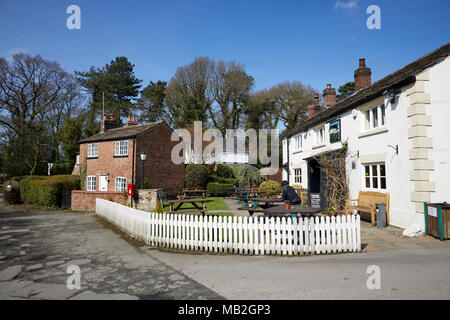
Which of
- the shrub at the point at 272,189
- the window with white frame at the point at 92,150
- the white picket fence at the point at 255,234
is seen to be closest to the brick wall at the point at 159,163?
the window with white frame at the point at 92,150

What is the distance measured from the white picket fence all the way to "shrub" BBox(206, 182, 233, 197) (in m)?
16.2

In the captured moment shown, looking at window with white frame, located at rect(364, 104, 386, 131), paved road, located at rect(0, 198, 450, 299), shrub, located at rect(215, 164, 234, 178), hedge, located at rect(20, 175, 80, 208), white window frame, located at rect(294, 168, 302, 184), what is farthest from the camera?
shrub, located at rect(215, 164, 234, 178)

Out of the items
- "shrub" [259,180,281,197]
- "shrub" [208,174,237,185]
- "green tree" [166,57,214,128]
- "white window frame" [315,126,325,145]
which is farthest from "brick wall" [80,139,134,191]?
"green tree" [166,57,214,128]

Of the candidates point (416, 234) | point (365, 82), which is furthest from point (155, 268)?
point (365, 82)

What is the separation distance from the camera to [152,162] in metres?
21.9

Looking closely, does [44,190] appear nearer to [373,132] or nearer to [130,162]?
[130,162]

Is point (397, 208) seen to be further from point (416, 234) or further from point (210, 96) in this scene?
point (210, 96)

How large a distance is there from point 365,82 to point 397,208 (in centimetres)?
996

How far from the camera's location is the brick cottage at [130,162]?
20.7 metres

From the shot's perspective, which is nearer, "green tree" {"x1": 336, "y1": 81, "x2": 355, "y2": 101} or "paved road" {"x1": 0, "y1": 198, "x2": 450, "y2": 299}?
"paved road" {"x1": 0, "y1": 198, "x2": 450, "y2": 299}

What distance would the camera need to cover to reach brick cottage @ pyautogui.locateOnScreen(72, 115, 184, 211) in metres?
20.7

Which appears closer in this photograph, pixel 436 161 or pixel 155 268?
pixel 155 268

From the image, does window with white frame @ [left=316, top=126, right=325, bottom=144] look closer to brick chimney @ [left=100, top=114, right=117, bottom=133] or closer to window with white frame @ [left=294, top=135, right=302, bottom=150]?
window with white frame @ [left=294, top=135, right=302, bottom=150]

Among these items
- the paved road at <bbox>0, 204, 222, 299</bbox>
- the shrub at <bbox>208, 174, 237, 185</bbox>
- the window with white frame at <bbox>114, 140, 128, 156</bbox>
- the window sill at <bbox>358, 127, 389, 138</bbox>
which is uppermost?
the window with white frame at <bbox>114, 140, 128, 156</bbox>
